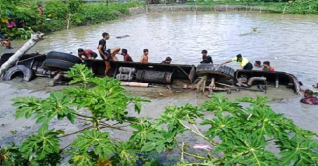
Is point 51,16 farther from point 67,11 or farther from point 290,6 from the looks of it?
point 290,6

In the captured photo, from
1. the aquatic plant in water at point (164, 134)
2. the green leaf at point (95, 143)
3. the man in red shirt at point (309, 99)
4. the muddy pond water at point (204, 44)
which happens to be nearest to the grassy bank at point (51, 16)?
the muddy pond water at point (204, 44)

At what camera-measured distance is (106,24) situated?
30.5 m

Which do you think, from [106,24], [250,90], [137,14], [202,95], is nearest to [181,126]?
[202,95]

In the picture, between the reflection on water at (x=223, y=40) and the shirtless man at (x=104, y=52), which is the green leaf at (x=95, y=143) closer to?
the reflection on water at (x=223, y=40)

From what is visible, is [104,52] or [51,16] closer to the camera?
[104,52]

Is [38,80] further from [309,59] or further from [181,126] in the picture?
[309,59]

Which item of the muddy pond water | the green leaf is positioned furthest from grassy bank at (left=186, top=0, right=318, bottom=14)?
the green leaf

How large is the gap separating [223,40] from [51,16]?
15.2 metres

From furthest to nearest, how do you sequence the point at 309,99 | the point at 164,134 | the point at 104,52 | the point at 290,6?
the point at 290,6 < the point at 104,52 < the point at 309,99 < the point at 164,134

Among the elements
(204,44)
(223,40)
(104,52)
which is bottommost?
(204,44)

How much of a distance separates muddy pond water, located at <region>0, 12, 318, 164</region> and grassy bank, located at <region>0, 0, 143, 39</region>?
1.11 meters

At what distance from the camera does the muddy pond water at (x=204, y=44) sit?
1030 centimetres

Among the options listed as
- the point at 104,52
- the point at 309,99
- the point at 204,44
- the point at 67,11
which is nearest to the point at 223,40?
the point at 204,44

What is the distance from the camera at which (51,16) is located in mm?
27438
